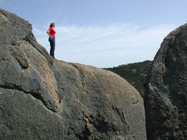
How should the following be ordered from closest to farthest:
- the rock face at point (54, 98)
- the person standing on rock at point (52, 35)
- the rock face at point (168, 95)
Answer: the rock face at point (168, 95) < the rock face at point (54, 98) < the person standing on rock at point (52, 35)

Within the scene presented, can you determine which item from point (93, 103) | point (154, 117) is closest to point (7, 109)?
point (93, 103)

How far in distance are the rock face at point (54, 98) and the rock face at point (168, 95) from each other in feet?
7.51

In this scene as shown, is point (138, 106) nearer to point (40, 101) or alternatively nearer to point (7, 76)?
point (40, 101)

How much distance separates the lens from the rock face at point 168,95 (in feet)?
18.4

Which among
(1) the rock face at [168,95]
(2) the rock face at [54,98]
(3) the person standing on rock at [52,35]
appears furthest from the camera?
(3) the person standing on rock at [52,35]

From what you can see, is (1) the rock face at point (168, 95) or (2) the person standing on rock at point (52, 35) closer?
(1) the rock face at point (168, 95)

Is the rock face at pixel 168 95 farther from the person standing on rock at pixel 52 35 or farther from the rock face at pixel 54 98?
the person standing on rock at pixel 52 35

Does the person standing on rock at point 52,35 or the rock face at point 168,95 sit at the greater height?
the person standing on rock at point 52,35

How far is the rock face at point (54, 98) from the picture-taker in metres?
6.19

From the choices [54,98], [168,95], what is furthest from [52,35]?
[168,95]

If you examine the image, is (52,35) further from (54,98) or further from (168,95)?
(168,95)

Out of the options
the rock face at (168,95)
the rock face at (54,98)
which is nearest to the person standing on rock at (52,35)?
the rock face at (54,98)

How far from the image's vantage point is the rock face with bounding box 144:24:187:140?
560 cm

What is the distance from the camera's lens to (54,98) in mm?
7008
